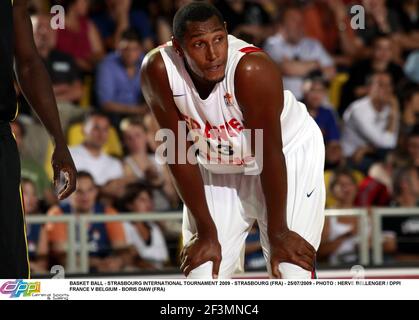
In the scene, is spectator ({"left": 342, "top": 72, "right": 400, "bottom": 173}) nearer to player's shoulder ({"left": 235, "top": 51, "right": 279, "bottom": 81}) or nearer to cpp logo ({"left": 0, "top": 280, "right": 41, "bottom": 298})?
player's shoulder ({"left": 235, "top": 51, "right": 279, "bottom": 81})

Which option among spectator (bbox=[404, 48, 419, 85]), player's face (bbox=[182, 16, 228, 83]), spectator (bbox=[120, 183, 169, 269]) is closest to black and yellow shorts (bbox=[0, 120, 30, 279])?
player's face (bbox=[182, 16, 228, 83])

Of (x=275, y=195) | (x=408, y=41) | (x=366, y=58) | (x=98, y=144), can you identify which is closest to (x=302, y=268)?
(x=275, y=195)

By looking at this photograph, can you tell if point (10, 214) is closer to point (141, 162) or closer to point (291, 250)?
point (291, 250)

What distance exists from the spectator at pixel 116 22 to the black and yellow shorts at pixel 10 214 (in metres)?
5.31

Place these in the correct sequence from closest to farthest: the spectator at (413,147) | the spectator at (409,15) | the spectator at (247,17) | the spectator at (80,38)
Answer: the spectator at (413,147) → the spectator at (80,38) → the spectator at (247,17) → the spectator at (409,15)

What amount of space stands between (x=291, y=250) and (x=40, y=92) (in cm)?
141

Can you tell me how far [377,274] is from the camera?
6121 mm

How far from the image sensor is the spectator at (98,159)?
7145 millimetres

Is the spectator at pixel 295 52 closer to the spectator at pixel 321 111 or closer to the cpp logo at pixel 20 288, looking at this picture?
the spectator at pixel 321 111

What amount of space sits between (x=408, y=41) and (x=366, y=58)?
3.01ft

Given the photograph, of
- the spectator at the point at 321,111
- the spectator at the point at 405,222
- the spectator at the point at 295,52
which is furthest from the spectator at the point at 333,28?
the spectator at the point at 405,222

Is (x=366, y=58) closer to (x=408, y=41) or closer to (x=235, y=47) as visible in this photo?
(x=408, y=41)

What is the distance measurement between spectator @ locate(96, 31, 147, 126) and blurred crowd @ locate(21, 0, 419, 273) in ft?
0.04

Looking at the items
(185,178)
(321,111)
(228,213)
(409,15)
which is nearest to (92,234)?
(321,111)
